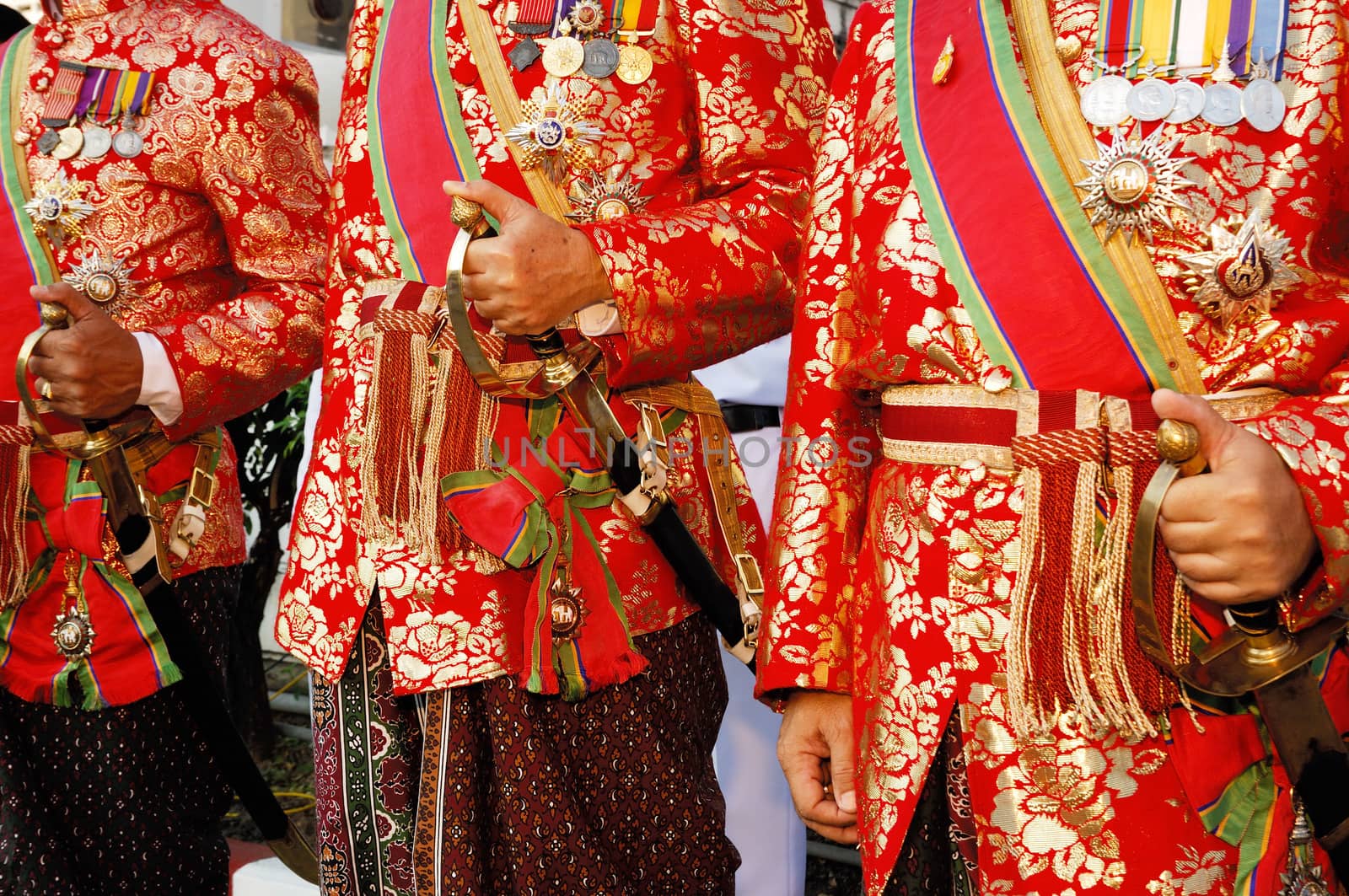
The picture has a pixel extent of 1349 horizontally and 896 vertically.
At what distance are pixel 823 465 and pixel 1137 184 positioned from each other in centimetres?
50

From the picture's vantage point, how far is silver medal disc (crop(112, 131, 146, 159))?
2.32m

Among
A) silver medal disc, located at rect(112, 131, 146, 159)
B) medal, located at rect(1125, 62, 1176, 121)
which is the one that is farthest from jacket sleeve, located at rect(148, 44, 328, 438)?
medal, located at rect(1125, 62, 1176, 121)

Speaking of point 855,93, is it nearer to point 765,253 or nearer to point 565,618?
point 765,253

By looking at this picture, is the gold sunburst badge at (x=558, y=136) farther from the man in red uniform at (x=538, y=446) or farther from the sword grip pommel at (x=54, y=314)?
the sword grip pommel at (x=54, y=314)

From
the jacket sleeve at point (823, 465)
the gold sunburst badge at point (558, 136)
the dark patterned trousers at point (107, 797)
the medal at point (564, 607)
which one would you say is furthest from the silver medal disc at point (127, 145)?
the jacket sleeve at point (823, 465)

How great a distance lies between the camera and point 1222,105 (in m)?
1.28

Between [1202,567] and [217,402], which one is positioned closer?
[1202,567]

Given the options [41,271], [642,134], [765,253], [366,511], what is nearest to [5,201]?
[41,271]

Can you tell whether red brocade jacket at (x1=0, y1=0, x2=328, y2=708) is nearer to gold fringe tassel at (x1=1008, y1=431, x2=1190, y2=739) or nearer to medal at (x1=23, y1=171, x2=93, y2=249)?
medal at (x1=23, y1=171, x2=93, y2=249)

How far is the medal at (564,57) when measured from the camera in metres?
1.80

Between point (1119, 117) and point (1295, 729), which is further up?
point (1119, 117)

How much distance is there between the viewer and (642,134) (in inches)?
71.7

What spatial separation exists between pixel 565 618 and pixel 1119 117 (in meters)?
0.93

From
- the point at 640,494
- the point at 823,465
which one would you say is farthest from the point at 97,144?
the point at 823,465
